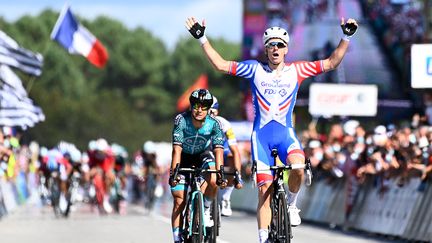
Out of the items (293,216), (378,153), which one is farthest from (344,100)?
(293,216)

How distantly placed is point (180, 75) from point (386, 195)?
420 ft

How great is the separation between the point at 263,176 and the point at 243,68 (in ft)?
3.58

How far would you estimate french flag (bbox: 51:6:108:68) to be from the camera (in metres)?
35.1

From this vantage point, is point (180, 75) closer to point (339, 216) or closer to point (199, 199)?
point (339, 216)

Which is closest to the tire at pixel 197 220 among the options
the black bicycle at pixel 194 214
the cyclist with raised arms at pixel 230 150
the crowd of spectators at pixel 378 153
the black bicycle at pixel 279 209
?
the black bicycle at pixel 194 214

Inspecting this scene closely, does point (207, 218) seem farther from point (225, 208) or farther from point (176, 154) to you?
point (225, 208)

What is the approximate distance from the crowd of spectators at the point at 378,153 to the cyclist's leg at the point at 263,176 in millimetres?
5906

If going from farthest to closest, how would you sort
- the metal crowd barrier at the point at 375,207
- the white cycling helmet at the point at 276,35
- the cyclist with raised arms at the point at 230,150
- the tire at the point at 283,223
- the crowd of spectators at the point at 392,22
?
1. the crowd of spectators at the point at 392,22
2. the metal crowd barrier at the point at 375,207
3. the cyclist with raised arms at the point at 230,150
4. the white cycling helmet at the point at 276,35
5. the tire at the point at 283,223

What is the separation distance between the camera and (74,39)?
35781 mm

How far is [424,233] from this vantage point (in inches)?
769

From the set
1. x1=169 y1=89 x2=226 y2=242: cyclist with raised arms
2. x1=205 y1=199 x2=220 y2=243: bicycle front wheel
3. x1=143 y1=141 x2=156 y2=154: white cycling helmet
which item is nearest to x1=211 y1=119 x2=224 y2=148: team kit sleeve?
Answer: x1=169 y1=89 x2=226 y2=242: cyclist with raised arms

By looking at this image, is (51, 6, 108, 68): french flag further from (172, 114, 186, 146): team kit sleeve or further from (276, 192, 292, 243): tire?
(276, 192, 292, 243): tire

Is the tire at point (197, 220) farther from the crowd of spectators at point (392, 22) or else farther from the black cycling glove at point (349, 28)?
the crowd of spectators at point (392, 22)

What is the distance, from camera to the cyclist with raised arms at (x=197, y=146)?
14.6 m
